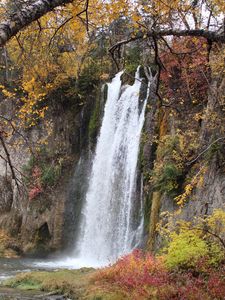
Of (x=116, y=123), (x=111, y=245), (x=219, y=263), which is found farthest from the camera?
(x=116, y=123)

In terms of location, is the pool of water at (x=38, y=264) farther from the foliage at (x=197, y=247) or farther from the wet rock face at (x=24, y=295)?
the foliage at (x=197, y=247)

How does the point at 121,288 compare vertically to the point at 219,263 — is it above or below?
below

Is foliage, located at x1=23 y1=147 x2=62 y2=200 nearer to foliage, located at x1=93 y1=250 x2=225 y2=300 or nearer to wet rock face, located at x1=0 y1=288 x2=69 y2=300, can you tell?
wet rock face, located at x1=0 y1=288 x2=69 y2=300

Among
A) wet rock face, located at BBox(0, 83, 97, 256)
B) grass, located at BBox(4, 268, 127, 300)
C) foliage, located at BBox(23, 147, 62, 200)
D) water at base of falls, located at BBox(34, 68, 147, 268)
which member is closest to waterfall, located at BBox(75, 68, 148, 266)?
water at base of falls, located at BBox(34, 68, 147, 268)

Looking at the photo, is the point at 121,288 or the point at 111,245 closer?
the point at 121,288

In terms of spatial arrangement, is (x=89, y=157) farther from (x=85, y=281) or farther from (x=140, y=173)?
(x=85, y=281)

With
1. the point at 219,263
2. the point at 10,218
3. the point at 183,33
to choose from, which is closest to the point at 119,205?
the point at 10,218

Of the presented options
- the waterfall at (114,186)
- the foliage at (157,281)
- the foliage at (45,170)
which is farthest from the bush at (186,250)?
the foliage at (45,170)

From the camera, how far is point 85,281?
10.5 m

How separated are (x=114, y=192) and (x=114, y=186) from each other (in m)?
0.30

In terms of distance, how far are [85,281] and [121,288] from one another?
5.47 ft

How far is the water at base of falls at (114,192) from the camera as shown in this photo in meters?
16.7

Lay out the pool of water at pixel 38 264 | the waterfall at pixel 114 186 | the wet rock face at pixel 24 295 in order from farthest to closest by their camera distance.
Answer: the waterfall at pixel 114 186 → the pool of water at pixel 38 264 → the wet rock face at pixel 24 295

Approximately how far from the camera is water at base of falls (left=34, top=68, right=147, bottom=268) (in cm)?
1672
